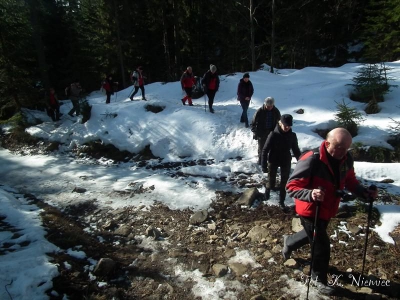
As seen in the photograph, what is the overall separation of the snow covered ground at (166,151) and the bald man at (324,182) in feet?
6.76

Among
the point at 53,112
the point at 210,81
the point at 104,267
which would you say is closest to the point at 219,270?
the point at 104,267

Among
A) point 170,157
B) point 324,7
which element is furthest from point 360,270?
point 324,7

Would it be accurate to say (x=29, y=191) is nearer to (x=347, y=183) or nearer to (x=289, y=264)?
(x=289, y=264)

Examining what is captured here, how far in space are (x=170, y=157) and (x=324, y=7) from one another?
878 inches

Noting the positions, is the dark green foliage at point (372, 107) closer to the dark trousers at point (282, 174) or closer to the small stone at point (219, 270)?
the dark trousers at point (282, 174)

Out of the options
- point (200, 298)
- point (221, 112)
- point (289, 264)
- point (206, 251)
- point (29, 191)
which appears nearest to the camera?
point (200, 298)

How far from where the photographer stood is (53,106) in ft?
48.9

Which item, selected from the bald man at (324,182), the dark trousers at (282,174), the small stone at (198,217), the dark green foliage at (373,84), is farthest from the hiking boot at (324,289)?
the dark green foliage at (373,84)

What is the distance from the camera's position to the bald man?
330cm

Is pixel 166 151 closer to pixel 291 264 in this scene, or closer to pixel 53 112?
pixel 291 264

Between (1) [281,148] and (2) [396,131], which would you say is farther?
(2) [396,131]

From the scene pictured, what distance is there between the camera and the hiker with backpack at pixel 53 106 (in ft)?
48.4

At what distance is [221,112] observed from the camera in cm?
1203

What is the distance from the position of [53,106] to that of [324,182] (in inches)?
596
